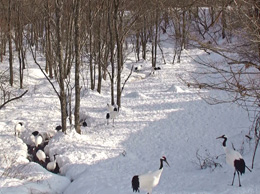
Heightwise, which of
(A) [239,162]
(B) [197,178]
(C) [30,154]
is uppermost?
(A) [239,162]

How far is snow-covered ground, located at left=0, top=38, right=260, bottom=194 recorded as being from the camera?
8.75m

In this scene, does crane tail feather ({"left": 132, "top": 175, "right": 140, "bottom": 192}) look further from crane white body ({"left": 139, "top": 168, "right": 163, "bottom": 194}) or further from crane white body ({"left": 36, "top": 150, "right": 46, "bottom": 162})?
crane white body ({"left": 36, "top": 150, "right": 46, "bottom": 162})

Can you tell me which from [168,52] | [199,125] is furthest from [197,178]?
[168,52]

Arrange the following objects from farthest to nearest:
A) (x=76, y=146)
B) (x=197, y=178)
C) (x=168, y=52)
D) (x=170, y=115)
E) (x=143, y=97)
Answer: (x=168, y=52) → (x=143, y=97) → (x=170, y=115) → (x=76, y=146) → (x=197, y=178)

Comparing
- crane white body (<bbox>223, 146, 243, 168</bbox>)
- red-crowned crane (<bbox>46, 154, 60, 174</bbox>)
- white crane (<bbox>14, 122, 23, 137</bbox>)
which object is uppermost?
crane white body (<bbox>223, 146, 243, 168</bbox>)

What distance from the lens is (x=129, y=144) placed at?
41.4 feet

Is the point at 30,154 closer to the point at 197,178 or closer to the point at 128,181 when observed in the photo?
the point at 128,181

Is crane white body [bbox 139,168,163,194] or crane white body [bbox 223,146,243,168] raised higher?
crane white body [bbox 223,146,243,168]

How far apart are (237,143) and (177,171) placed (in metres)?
2.96

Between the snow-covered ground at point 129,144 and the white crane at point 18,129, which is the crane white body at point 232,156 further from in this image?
the white crane at point 18,129

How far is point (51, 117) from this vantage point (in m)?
16.0

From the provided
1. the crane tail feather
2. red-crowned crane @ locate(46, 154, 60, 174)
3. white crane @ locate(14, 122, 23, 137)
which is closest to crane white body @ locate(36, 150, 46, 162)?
red-crowned crane @ locate(46, 154, 60, 174)

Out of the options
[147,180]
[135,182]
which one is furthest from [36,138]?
[147,180]

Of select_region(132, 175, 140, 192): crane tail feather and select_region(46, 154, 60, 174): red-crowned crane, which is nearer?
select_region(132, 175, 140, 192): crane tail feather
